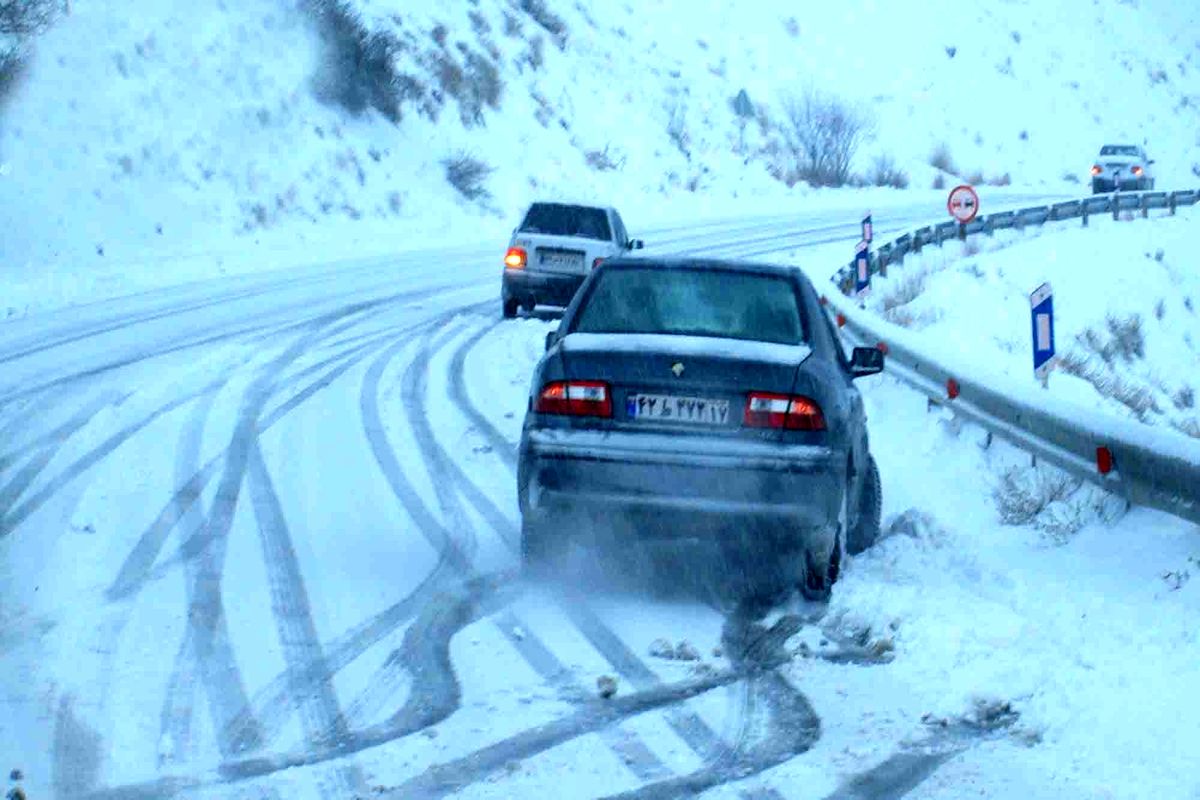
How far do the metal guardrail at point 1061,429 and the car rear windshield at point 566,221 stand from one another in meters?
4.16

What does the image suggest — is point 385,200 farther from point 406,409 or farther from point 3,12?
point 406,409

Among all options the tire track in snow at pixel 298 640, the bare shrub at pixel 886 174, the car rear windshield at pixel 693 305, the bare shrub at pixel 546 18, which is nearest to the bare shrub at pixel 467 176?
the bare shrub at pixel 546 18

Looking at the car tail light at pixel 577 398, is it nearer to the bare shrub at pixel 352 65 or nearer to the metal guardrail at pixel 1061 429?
the metal guardrail at pixel 1061 429

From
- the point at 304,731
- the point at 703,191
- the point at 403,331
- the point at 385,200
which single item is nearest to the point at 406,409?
the point at 403,331

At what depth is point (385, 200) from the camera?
114 feet

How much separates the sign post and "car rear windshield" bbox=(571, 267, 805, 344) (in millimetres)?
6825

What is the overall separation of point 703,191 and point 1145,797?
43809 millimetres

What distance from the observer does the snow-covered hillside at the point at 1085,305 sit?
2086 centimetres

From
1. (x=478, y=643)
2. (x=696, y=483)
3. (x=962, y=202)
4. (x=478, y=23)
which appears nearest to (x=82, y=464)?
(x=478, y=643)

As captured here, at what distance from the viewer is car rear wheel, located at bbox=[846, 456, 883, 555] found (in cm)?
910

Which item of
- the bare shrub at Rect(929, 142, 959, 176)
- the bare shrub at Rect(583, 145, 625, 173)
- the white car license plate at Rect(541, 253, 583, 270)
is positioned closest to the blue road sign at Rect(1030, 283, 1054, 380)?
the white car license plate at Rect(541, 253, 583, 270)

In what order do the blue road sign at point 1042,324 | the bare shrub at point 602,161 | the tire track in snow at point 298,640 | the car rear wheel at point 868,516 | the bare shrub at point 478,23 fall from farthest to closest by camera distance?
the bare shrub at point 478,23 < the bare shrub at point 602,161 < the blue road sign at point 1042,324 < the car rear wheel at point 868,516 < the tire track in snow at point 298,640

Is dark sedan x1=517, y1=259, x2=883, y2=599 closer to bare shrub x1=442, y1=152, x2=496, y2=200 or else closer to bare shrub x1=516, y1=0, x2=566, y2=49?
bare shrub x1=442, y1=152, x2=496, y2=200

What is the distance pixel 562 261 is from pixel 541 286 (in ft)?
1.30
